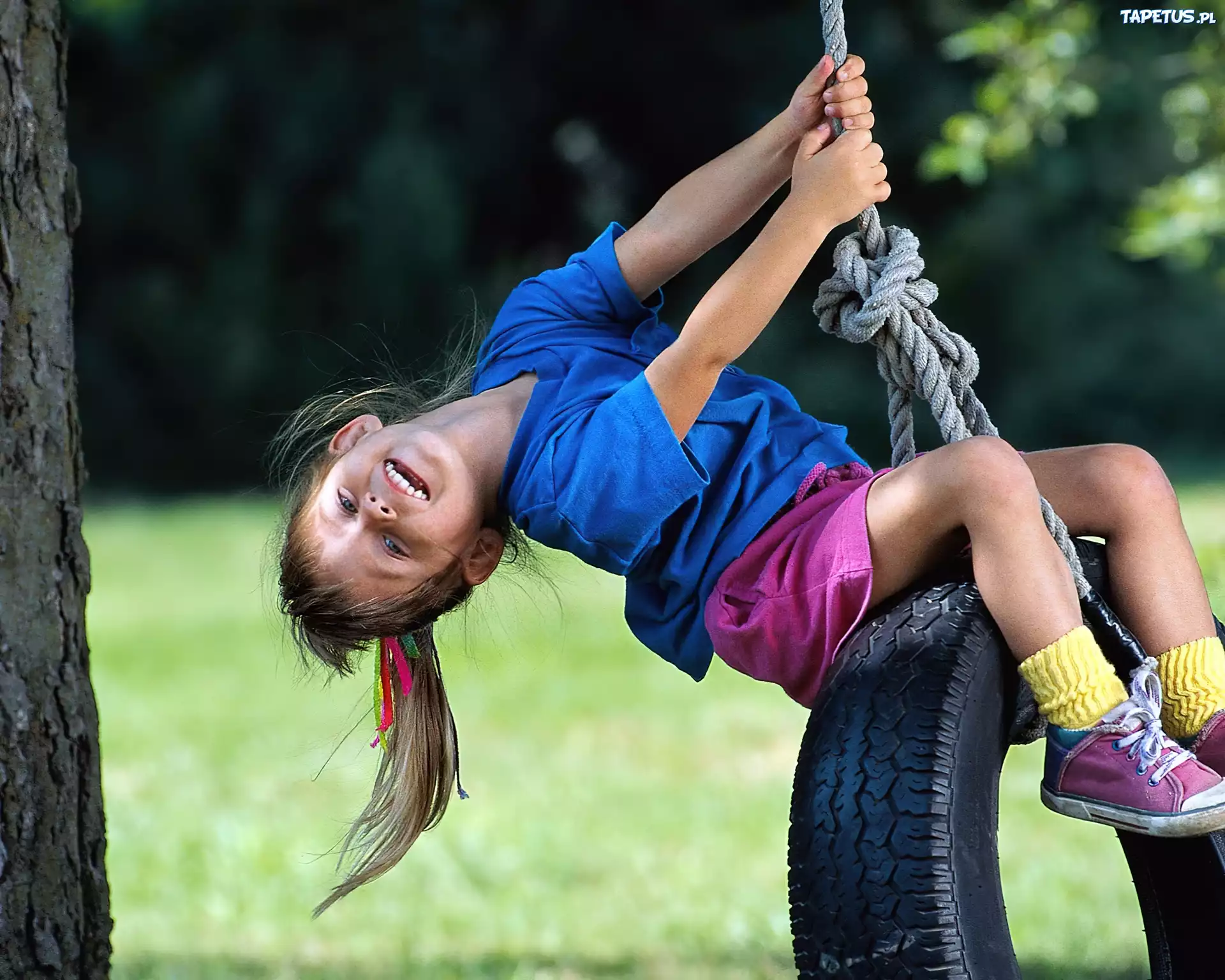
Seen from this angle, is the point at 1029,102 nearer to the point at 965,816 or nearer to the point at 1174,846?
the point at 1174,846

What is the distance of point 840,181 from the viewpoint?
1946mm

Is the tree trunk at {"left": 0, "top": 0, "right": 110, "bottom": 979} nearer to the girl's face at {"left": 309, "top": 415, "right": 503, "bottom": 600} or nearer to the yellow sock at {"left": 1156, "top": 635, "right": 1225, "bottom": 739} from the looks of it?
the girl's face at {"left": 309, "top": 415, "right": 503, "bottom": 600}

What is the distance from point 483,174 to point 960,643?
13023mm

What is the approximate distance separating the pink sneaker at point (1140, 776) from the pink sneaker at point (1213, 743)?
51mm

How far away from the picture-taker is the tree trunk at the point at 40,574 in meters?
2.14

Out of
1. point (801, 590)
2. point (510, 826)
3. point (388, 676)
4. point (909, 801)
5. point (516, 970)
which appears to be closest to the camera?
point (909, 801)

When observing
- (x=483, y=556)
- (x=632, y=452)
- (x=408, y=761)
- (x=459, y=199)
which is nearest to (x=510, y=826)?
(x=408, y=761)

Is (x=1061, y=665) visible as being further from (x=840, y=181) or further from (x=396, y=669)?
(x=396, y=669)

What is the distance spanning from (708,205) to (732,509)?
48 cm

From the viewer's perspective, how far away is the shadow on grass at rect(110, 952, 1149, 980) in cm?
333

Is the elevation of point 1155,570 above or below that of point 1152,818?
above

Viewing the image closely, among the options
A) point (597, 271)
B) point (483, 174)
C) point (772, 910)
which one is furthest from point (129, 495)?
point (597, 271)

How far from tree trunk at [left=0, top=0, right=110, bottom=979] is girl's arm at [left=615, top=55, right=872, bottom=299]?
833 millimetres

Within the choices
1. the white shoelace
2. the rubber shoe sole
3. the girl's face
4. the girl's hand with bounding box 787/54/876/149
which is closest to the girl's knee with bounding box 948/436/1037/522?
the white shoelace
